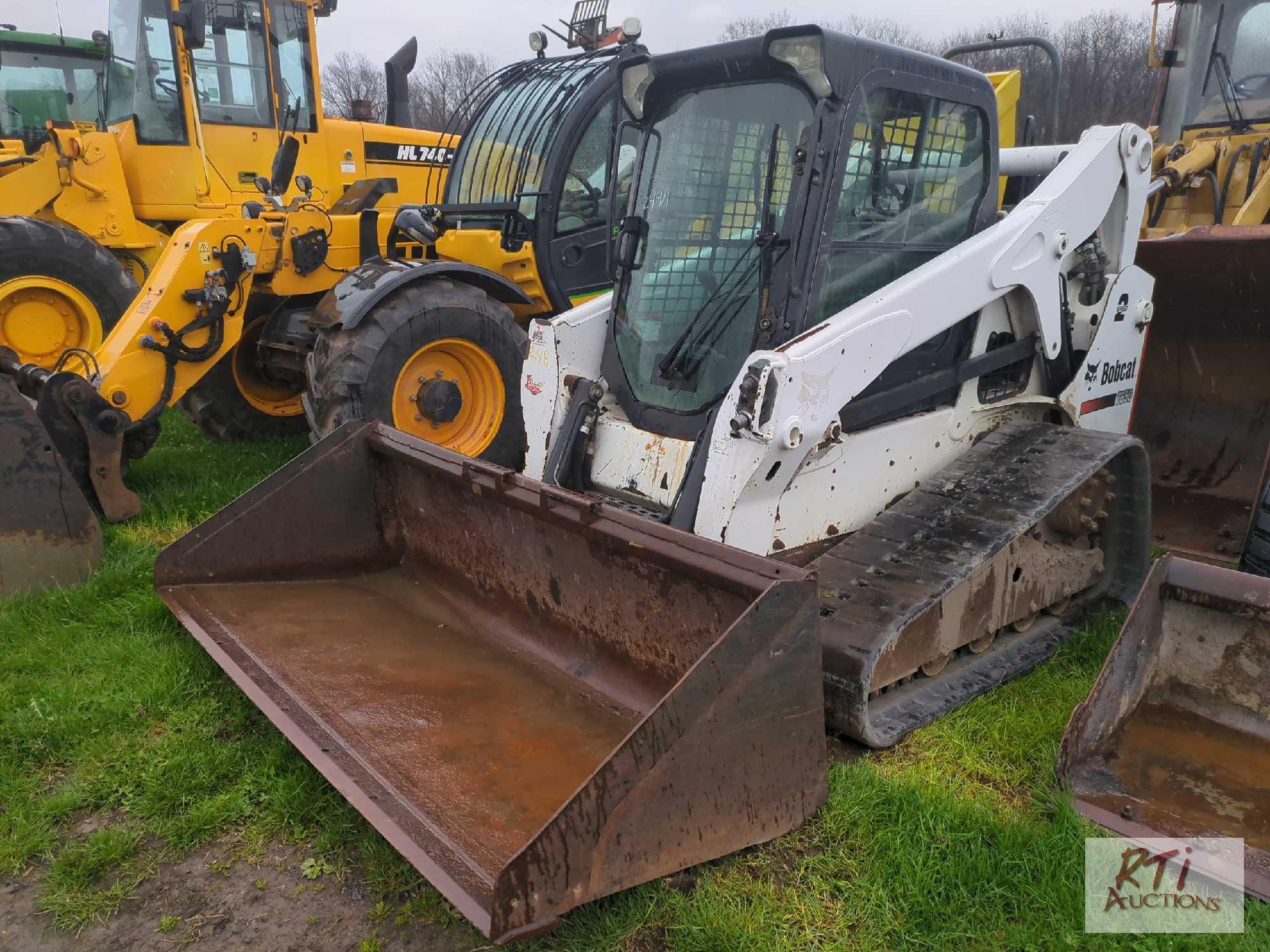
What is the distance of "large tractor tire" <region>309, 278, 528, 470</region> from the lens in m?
4.93

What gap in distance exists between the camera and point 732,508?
295 cm

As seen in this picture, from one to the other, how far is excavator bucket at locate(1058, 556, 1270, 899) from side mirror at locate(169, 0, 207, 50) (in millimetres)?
6445

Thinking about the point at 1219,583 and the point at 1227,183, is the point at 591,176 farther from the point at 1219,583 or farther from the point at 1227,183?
the point at 1219,583

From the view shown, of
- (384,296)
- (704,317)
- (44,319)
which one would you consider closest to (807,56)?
(704,317)

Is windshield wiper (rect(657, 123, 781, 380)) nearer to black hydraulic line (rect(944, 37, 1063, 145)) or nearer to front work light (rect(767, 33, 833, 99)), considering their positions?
front work light (rect(767, 33, 833, 99))

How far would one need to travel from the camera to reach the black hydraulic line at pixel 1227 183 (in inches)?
233

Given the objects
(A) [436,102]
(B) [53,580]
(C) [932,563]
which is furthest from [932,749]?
(A) [436,102]

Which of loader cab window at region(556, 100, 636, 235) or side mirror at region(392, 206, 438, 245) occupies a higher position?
loader cab window at region(556, 100, 636, 235)

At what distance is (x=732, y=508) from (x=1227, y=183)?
15.8ft

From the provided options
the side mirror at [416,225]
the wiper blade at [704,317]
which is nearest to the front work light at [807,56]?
the wiper blade at [704,317]

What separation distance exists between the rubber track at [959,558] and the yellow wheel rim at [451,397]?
2592 mm

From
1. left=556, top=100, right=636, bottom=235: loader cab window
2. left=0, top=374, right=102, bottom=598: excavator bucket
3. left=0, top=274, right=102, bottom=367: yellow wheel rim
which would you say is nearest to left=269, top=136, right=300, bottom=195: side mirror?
left=0, top=274, right=102, bottom=367: yellow wheel rim

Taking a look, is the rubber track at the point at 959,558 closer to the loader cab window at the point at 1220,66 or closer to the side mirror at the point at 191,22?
the loader cab window at the point at 1220,66

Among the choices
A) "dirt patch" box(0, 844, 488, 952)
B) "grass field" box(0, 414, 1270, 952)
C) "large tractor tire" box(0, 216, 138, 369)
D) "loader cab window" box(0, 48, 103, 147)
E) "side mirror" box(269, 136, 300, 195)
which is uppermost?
"loader cab window" box(0, 48, 103, 147)
